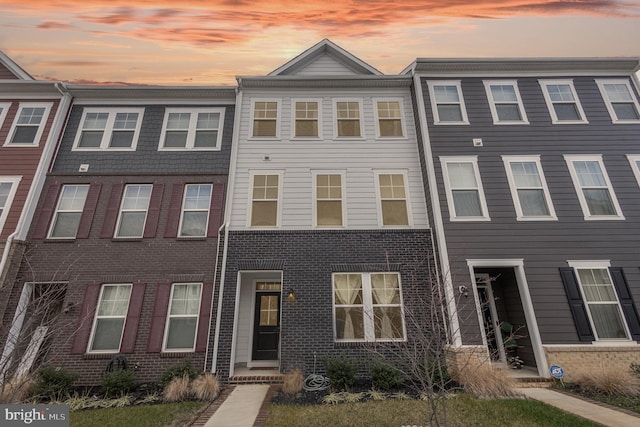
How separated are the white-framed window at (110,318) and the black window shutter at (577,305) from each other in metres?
13.0

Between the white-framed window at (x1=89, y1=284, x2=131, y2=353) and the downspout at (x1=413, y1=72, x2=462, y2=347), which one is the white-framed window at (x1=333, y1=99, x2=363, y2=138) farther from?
the white-framed window at (x1=89, y1=284, x2=131, y2=353)

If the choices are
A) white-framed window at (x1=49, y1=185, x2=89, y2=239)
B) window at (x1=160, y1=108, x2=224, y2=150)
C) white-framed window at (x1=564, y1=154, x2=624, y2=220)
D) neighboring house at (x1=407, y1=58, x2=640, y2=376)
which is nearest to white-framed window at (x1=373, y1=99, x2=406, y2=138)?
neighboring house at (x1=407, y1=58, x2=640, y2=376)

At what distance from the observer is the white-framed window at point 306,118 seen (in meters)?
10.3

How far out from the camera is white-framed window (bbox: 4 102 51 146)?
9.99 m

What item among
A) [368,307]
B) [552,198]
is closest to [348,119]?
[368,307]

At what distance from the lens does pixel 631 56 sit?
1002cm

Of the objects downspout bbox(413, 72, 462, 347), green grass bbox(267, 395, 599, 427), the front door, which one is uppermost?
downspout bbox(413, 72, 462, 347)

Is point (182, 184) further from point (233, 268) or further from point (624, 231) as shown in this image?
point (624, 231)

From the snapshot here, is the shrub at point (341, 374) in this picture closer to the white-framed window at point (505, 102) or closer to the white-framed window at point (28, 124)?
the white-framed window at point (505, 102)

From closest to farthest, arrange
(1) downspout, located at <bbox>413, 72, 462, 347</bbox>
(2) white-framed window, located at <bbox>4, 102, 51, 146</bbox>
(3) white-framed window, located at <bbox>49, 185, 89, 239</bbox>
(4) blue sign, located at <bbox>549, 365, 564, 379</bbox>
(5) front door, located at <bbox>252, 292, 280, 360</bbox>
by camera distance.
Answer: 1. (4) blue sign, located at <bbox>549, 365, 564, 379</bbox>
2. (1) downspout, located at <bbox>413, 72, 462, 347</bbox>
3. (5) front door, located at <bbox>252, 292, 280, 360</bbox>
4. (3) white-framed window, located at <bbox>49, 185, 89, 239</bbox>
5. (2) white-framed window, located at <bbox>4, 102, 51, 146</bbox>

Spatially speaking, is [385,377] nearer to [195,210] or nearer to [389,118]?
[195,210]

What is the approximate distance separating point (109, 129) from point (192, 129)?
10.2 feet

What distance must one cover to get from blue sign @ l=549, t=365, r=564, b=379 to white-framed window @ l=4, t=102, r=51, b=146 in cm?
1761

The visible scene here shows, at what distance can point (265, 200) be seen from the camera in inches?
374
